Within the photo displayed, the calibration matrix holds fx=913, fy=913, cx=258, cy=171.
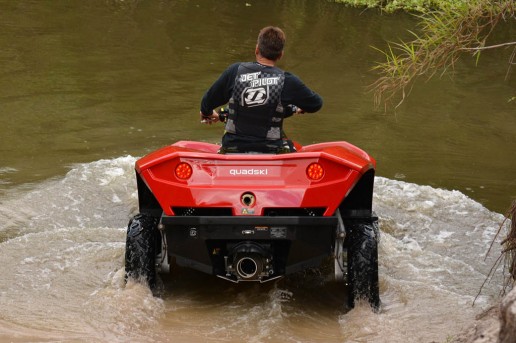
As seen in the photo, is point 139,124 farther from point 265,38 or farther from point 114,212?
point 265,38

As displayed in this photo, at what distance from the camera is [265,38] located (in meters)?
5.78

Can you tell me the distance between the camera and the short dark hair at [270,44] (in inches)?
227

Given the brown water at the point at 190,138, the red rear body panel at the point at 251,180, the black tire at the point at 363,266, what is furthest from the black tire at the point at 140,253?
the black tire at the point at 363,266

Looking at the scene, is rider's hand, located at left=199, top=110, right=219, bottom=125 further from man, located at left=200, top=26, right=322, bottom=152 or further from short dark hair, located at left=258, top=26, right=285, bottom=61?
short dark hair, located at left=258, top=26, right=285, bottom=61

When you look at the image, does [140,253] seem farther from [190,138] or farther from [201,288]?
[190,138]

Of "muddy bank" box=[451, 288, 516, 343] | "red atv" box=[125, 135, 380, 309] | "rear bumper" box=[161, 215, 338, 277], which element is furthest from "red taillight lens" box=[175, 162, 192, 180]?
"muddy bank" box=[451, 288, 516, 343]

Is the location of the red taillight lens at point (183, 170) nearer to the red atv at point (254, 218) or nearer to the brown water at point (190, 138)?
the red atv at point (254, 218)

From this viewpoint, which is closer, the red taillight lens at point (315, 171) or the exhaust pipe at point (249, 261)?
the exhaust pipe at point (249, 261)

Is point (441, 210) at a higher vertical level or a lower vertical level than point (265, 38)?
lower

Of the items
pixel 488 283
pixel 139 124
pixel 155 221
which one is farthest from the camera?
pixel 139 124

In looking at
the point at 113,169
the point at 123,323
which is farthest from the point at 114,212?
the point at 123,323

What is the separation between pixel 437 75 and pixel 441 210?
6.73 meters

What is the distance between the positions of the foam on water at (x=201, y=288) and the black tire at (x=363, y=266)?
88mm

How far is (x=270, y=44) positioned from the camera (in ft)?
18.9
